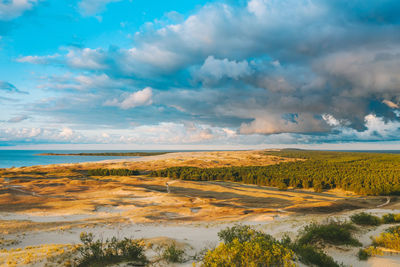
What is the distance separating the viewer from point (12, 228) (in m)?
19.2

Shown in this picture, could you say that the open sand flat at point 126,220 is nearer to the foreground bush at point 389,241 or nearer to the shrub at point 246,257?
the foreground bush at point 389,241

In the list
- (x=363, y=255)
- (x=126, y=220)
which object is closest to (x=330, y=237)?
(x=363, y=255)

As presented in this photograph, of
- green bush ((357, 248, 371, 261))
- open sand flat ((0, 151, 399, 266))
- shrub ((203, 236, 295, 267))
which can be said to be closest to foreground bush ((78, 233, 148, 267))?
open sand flat ((0, 151, 399, 266))

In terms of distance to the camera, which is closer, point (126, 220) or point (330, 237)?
point (330, 237)

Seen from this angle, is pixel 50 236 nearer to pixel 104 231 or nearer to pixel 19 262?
pixel 104 231

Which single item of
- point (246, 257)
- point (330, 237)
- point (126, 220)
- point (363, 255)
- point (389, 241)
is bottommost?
point (126, 220)

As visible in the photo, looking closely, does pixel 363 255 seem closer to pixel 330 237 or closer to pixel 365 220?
pixel 330 237

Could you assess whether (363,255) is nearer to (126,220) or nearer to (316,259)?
(316,259)

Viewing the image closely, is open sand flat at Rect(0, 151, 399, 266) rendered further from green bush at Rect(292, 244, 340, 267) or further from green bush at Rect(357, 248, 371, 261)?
green bush at Rect(292, 244, 340, 267)

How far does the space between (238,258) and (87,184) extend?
51.9 m

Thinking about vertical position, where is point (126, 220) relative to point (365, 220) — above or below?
below

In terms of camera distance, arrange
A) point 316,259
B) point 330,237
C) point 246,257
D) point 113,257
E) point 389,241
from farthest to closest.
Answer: point 330,237, point 389,241, point 113,257, point 316,259, point 246,257

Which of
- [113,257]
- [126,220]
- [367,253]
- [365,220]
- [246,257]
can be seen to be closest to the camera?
[246,257]

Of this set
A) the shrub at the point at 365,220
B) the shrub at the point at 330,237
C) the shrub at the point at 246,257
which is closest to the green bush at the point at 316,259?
the shrub at the point at 246,257
